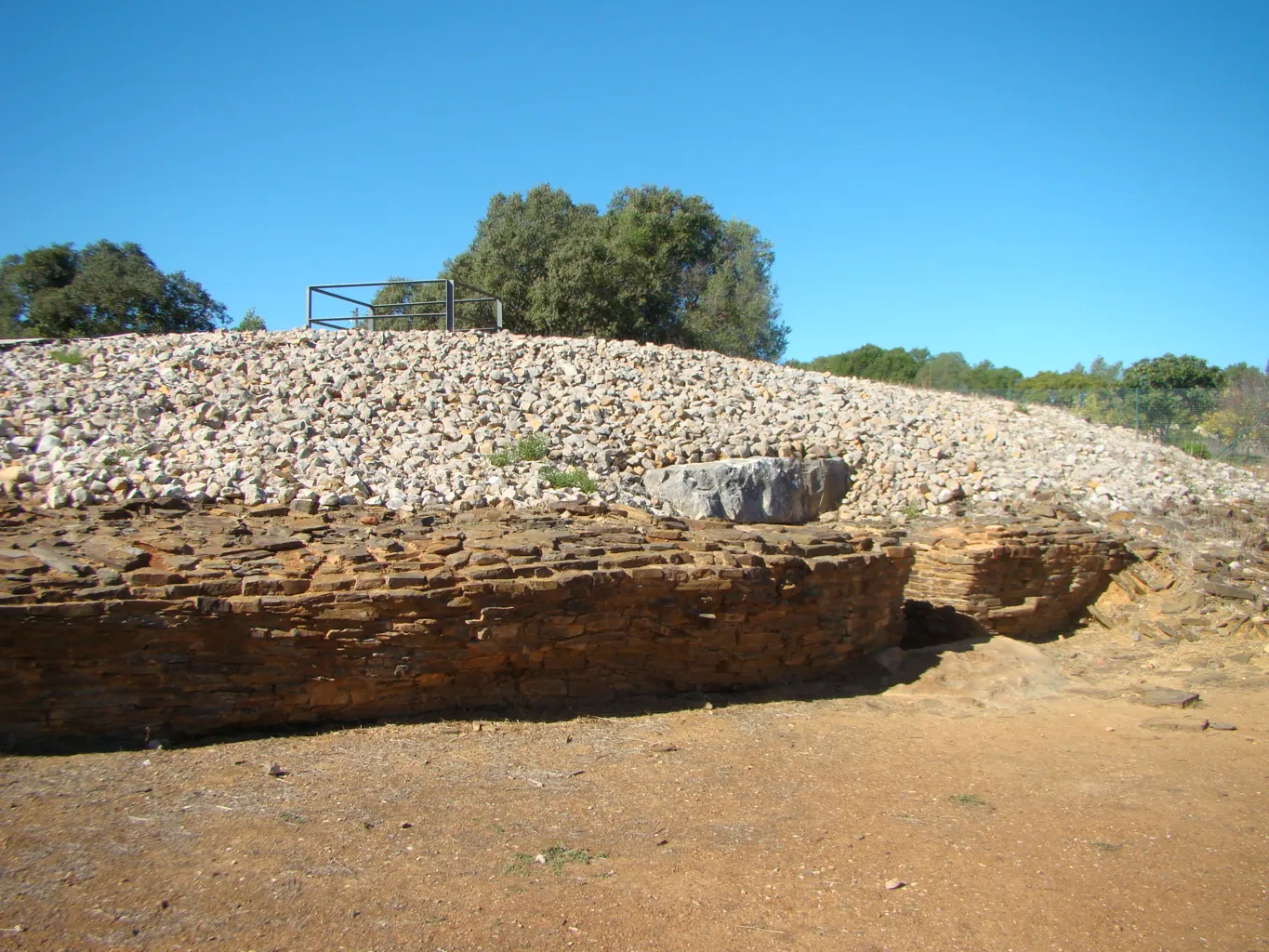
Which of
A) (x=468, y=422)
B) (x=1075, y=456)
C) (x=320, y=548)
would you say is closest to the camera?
(x=320, y=548)

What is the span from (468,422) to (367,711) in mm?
4534

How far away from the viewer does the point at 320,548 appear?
5.61 metres

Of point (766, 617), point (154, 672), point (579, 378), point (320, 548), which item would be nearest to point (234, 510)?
point (320, 548)

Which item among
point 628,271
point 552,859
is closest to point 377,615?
point 552,859

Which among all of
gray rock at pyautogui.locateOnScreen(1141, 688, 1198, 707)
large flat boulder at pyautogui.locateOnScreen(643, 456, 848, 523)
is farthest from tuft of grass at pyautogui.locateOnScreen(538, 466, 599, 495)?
gray rock at pyautogui.locateOnScreen(1141, 688, 1198, 707)

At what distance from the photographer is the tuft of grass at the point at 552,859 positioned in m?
3.59

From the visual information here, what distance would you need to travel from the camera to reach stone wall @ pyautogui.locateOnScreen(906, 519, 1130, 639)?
28.6 ft

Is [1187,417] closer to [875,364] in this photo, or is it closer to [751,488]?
[751,488]

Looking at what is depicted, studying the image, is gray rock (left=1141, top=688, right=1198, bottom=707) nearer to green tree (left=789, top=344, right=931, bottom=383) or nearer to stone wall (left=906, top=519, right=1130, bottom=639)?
stone wall (left=906, top=519, right=1130, bottom=639)

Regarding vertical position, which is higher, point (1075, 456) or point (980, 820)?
point (1075, 456)

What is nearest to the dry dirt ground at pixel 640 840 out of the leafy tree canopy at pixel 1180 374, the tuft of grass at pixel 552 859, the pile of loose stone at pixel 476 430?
the tuft of grass at pixel 552 859

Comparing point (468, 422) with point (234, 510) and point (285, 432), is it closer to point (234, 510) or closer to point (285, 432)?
point (285, 432)

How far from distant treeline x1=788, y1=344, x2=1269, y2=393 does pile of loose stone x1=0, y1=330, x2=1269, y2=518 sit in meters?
11.9

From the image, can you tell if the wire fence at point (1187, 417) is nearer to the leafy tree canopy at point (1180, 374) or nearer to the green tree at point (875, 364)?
the leafy tree canopy at point (1180, 374)
